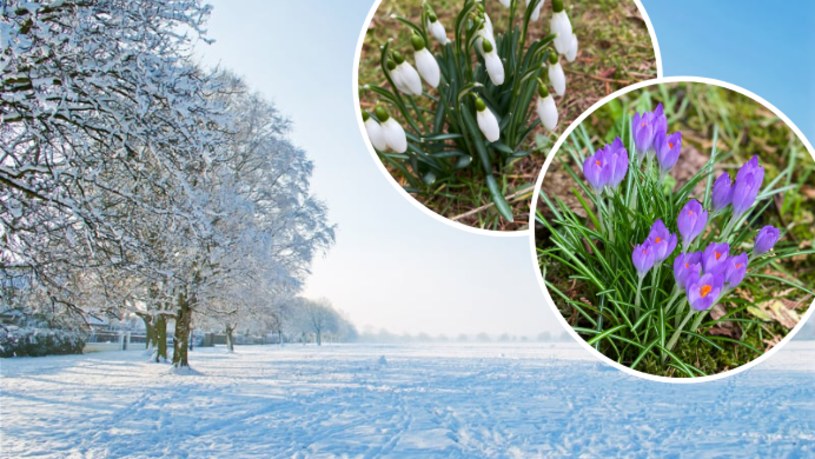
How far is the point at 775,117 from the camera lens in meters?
3.01

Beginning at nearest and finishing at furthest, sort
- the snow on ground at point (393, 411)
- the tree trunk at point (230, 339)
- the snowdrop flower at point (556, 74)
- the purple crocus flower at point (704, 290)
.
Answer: the purple crocus flower at point (704, 290)
the snowdrop flower at point (556, 74)
the snow on ground at point (393, 411)
the tree trunk at point (230, 339)

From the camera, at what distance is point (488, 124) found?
8.46ft

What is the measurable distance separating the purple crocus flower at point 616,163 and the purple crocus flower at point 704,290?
42 centimetres

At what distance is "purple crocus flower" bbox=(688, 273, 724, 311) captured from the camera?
74.0 inches

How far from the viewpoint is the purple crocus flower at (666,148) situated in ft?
7.08

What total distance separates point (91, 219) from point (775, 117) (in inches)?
141

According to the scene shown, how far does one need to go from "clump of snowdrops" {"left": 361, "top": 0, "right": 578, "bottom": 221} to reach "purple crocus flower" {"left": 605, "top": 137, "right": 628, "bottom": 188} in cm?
62

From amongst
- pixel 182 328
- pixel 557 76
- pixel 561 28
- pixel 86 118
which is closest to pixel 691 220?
pixel 557 76

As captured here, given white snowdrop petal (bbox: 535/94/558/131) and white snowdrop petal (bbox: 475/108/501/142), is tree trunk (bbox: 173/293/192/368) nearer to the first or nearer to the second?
white snowdrop petal (bbox: 475/108/501/142)

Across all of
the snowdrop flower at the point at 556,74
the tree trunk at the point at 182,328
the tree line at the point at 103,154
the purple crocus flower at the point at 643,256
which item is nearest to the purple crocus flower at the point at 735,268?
the purple crocus flower at the point at 643,256

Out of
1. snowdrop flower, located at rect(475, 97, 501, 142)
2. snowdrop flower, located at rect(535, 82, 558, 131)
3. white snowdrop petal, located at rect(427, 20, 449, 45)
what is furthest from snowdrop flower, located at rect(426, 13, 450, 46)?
snowdrop flower, located at rect(535, 82, 558, 131)

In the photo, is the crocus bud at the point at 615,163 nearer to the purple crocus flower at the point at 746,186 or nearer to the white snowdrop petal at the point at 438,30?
the purple crocus flower at the point at 746,186

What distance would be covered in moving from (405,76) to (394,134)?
0.28 metres

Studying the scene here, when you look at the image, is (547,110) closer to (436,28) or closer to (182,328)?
(436,28)
